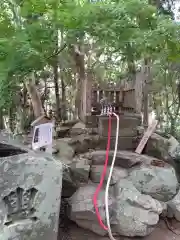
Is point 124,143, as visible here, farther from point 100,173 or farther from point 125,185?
point 125,185

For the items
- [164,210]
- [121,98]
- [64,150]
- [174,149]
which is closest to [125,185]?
[164,210]

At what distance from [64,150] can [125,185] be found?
133 cm

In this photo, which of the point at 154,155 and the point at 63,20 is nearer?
the point at 63,20

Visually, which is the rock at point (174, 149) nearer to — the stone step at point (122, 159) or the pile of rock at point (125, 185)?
the pile of rock at point (125, 185)

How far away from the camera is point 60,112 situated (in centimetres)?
804

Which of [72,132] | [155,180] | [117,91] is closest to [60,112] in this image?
[72,132]

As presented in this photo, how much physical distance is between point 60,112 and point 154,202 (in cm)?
506

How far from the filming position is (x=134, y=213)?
3.26 m

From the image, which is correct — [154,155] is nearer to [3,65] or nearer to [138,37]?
[138,37]

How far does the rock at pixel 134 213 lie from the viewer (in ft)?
10.4

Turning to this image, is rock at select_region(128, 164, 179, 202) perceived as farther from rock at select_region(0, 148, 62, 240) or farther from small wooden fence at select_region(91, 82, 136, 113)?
rock at select_region(0, 148, 62, 240)

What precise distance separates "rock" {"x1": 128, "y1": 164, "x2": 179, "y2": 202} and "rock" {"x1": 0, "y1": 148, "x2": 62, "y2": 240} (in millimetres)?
1676

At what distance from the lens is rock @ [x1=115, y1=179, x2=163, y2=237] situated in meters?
3.18

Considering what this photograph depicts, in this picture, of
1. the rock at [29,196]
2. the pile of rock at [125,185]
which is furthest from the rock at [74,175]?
the rock at [29,196]
